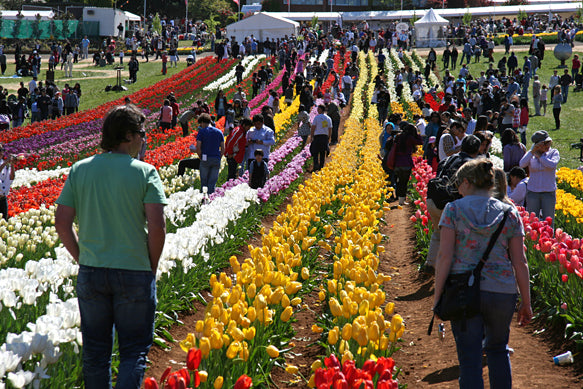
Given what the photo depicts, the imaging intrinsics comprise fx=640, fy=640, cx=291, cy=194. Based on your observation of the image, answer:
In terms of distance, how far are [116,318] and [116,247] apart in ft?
1.42

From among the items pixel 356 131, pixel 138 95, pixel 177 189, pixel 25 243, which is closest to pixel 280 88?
pixel 138 95

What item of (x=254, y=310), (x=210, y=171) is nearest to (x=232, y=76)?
(x=210, y=171)

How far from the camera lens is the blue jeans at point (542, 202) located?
9500 millimetres

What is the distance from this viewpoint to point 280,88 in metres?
35.5

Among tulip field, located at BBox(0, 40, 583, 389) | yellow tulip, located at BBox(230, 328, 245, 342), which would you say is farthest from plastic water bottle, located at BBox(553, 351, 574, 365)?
yellow tulip, located at BBox(230, 328, 245, 342)

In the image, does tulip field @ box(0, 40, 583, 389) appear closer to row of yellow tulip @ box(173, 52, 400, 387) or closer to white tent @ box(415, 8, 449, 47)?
row of yellow tulip @ box(173, 52, 400, 387)

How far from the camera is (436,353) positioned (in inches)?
253

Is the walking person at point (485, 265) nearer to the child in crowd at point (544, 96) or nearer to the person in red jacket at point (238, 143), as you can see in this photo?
the person in red jacket at point (238, 143)

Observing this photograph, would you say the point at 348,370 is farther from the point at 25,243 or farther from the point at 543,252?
the point at 25,243

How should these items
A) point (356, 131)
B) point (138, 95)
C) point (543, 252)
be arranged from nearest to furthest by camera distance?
point (543, 252), point (356, 131), point (138, 95)

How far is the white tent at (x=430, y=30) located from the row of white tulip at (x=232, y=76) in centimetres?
1383

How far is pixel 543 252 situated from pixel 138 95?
29.2 metres

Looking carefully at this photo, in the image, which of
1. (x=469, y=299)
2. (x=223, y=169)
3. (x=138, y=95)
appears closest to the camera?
(x=469, y=299)

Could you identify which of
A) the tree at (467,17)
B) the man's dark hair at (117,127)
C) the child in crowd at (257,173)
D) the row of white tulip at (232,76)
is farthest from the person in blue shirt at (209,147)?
the tree at (467,17)
